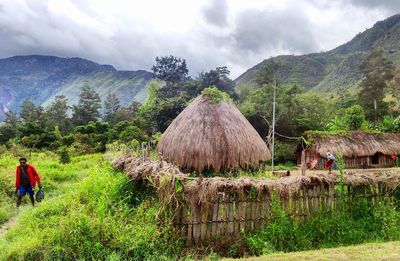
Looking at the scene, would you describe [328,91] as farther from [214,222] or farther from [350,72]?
[214,222]

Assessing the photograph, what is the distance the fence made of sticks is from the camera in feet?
20.4

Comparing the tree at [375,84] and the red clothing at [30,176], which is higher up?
the tree at [375,84]

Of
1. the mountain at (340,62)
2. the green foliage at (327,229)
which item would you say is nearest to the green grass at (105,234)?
the green foliage at (327,229)

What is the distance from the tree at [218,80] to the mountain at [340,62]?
20234 millimetres

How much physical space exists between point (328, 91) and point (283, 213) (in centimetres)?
6782

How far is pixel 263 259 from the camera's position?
5.32 meters

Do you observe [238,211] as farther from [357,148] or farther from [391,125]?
[391,125]

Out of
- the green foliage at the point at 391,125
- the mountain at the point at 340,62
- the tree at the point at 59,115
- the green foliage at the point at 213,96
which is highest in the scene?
the mountain at the point at 340,62

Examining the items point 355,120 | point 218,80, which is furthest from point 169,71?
point 355,120

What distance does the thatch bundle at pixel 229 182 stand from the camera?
6191mm

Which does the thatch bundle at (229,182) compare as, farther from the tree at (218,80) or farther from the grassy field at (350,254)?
the tree at (218,80)

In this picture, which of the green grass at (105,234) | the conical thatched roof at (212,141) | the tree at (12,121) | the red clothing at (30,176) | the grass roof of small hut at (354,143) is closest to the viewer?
the green grass at (105,234)

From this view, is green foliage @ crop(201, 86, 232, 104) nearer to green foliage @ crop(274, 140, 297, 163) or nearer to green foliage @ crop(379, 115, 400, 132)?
green foliage @ crop(274, 140, 297, 163)

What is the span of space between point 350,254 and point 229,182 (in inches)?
89.6
